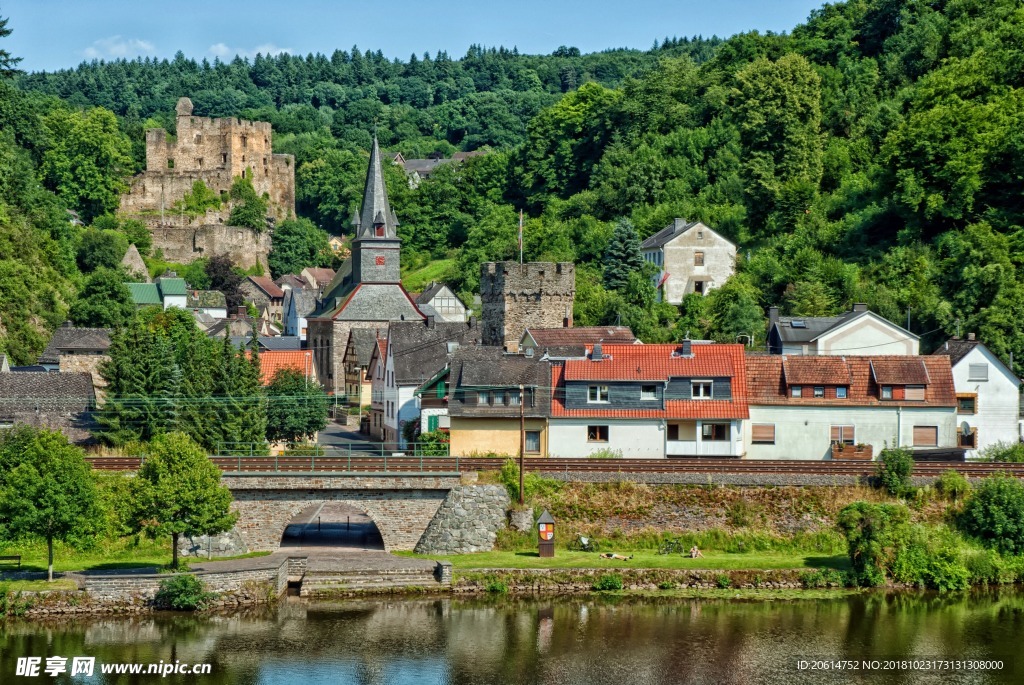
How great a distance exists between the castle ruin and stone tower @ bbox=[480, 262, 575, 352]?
66571 mm

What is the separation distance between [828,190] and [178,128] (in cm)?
8212

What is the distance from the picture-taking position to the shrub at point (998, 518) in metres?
48.3

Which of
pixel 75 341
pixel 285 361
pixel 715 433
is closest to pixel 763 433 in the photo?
pixel 715 433

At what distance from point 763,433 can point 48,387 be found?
3135cm

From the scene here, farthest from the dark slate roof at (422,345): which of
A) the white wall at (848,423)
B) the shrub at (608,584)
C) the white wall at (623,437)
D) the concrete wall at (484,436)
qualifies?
the shrub at (608,584)

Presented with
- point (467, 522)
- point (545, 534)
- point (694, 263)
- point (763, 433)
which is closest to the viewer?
point (545, 534)

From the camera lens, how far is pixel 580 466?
50.8 metres

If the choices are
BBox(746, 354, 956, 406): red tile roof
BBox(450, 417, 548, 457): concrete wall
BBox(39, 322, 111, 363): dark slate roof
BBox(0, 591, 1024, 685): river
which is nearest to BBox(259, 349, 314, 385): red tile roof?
BBox(39, 322, 111, 363): dark slate roof

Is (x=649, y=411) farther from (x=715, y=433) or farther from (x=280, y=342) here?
(x=280, y=342)

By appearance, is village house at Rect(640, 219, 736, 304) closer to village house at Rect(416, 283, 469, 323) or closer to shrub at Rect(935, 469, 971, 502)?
village house at Rect(416, 283, 469, 323)

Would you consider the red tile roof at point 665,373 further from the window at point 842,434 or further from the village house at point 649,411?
the window at point 842,434

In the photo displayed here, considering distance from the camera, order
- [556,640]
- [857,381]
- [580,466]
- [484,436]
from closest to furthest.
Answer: [556,640]
[580,466]
[484,436]
[857,381]

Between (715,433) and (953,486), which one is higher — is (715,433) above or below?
above

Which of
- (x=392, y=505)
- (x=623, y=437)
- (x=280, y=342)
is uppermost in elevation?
(x=280, y=342)
